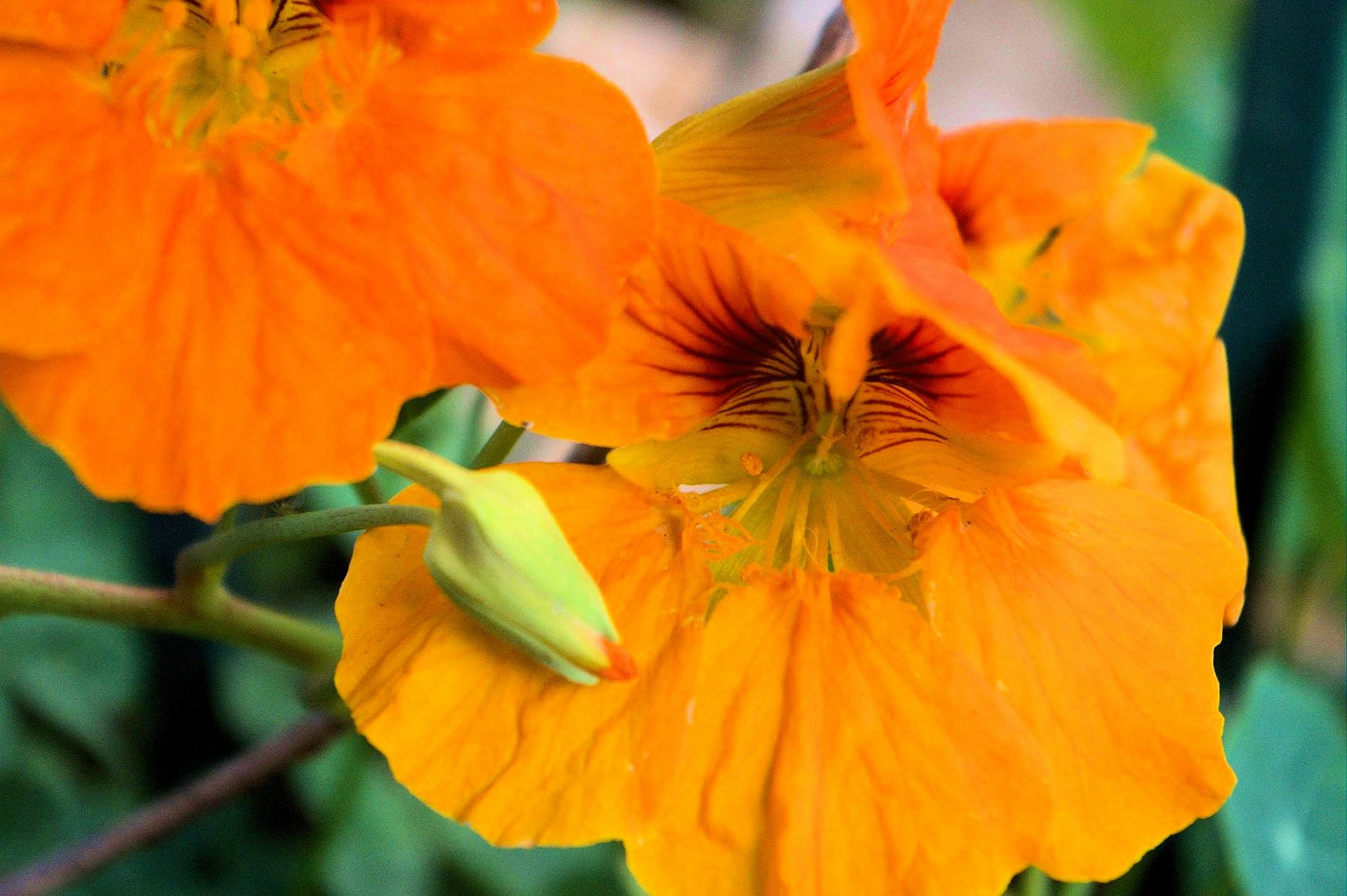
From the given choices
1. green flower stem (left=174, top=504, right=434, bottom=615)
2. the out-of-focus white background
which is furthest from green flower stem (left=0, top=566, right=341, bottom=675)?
the out-of-focus white background

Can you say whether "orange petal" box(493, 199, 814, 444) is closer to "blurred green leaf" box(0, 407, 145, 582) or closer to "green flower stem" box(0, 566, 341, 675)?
"green flower stem" box(0, 566, 341, 675)

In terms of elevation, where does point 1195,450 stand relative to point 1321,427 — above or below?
above

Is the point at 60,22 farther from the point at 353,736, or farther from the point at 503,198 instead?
the point at 353,736

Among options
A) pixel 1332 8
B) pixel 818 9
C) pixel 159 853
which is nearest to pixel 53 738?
pixel 159 853

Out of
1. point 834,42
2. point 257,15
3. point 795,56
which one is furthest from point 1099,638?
point 795,56

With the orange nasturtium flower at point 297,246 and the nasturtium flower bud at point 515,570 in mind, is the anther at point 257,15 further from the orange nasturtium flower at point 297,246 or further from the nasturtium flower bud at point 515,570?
the nasturtium flower bud at point 515,570

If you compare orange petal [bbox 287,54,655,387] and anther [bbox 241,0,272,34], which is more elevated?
anther [bbox 241,0,272,34]
